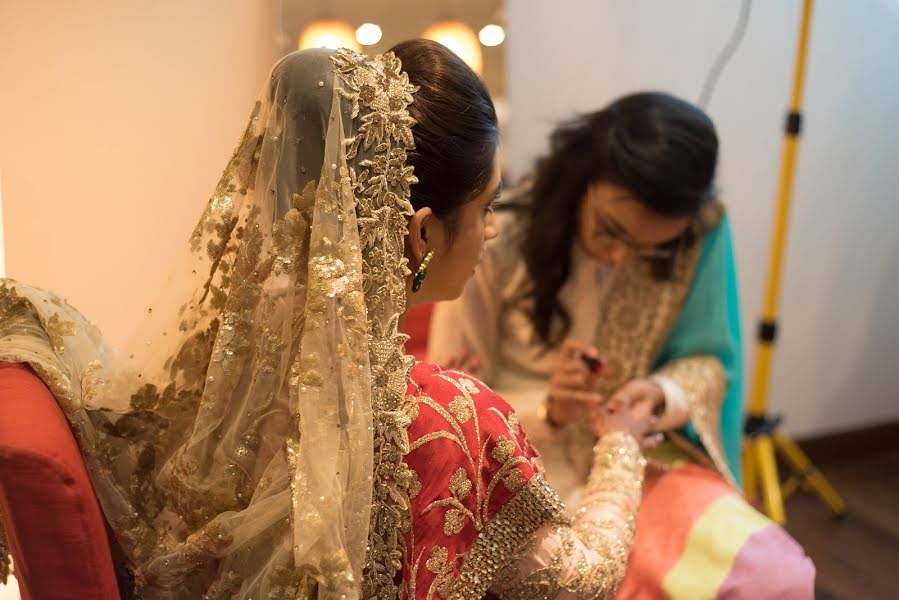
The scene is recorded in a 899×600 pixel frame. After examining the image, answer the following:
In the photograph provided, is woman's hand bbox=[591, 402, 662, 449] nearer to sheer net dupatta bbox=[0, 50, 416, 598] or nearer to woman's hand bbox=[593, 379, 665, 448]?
woman's hand bbox=[593, 379, 665, 448]

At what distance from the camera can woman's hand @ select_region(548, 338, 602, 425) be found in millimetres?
1379

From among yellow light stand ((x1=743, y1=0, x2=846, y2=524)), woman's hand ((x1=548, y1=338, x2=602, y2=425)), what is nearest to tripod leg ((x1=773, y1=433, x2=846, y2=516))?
yellow light stand ((x1=743, y1=0, x2=846, y2=524))

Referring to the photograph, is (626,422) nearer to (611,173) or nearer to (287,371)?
(611,173)

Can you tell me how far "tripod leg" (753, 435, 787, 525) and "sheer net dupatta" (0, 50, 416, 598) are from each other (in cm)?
158

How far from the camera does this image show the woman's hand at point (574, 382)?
4.52ft

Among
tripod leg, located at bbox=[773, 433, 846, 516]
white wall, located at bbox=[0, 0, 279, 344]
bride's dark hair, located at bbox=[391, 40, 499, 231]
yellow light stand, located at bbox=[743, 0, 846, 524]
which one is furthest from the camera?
tripod leg, located at bbox=[773, 433, 846, 516]

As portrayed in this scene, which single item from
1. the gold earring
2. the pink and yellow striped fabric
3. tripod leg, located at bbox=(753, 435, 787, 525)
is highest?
the gold earring

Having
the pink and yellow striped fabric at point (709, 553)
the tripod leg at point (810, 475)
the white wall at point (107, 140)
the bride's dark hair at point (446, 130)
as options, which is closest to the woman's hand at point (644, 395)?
the pink and yellow striped fabric at point (709, 553)

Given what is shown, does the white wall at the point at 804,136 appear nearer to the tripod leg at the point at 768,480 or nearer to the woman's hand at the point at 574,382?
the tripod leg at the point at 768,480

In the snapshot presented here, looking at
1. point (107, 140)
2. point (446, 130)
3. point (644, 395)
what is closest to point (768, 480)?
point (644, 395)

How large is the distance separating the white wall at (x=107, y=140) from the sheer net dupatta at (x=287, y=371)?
27 centimetres

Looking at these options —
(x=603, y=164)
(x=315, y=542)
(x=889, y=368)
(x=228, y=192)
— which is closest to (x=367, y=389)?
(x=315, y=542)

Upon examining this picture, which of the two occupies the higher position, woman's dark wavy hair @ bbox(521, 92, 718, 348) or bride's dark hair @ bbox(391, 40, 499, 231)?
bride's dark hair @ bbox(391, 40, 499, 231)

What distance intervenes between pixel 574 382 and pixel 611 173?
38 cm
